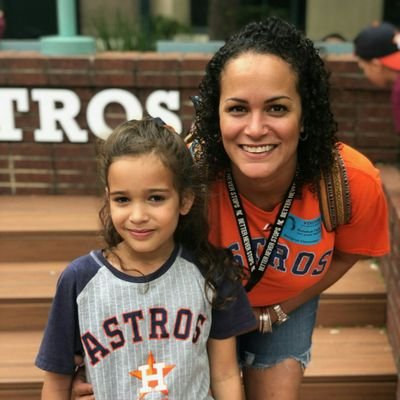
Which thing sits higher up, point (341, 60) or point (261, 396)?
point (341, 60)

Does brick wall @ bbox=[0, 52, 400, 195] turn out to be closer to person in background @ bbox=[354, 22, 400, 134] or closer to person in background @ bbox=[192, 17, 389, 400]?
person in background @ bbox=[354, 22, 400, 134]

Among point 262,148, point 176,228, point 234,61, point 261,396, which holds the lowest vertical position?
point 261,396

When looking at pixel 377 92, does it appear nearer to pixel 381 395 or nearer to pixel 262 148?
pixel 381 395

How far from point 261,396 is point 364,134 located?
2744 mm

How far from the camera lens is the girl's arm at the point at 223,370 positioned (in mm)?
1895

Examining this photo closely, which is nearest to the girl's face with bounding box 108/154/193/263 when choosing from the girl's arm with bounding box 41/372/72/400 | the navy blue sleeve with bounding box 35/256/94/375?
the navy blue sleeve with bounding box 35/256/94/375

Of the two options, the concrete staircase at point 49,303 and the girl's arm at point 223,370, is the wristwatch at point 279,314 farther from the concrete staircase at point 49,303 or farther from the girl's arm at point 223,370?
the concrete staircase at point 49,303

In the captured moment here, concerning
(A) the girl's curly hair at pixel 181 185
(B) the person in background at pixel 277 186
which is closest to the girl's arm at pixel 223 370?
(A) the girl's curly hair at pixel 181 185

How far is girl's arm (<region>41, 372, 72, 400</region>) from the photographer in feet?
6.00

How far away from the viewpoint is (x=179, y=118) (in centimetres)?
445

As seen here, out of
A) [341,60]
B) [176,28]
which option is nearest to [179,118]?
[341,60]

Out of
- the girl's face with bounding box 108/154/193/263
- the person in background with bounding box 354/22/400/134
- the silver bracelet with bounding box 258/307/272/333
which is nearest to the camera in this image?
the girl's face with bounding box 108/154/193/263

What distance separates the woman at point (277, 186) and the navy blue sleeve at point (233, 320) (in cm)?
19

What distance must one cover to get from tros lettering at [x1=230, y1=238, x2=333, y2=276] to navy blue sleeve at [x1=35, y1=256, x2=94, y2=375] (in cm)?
51
